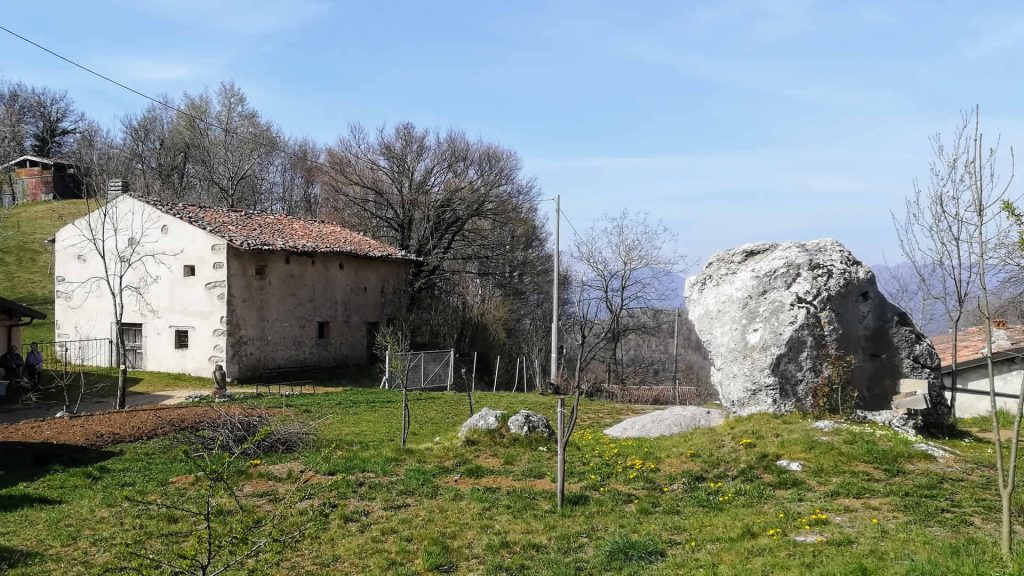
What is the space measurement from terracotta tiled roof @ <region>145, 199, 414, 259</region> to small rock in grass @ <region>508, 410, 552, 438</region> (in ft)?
47.6

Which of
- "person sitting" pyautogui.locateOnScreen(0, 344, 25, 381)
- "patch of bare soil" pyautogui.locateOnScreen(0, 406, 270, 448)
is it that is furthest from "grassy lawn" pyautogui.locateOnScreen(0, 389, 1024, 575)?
"person sitting" pyautogui.locateOnScreen(0, 344, 25, 381)

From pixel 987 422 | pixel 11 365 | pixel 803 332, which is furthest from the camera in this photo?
pixel 11 365

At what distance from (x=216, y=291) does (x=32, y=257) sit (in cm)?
2450

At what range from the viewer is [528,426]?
13320 mm

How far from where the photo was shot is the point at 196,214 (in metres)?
26.8

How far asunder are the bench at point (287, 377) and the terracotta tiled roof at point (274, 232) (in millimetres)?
4234

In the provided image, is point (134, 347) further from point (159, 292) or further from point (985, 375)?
point (985, 375)

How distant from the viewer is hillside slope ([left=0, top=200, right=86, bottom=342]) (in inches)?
1401

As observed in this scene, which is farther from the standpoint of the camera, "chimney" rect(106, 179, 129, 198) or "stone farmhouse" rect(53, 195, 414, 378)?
"chimney" rect(106, 179, 129, 198)

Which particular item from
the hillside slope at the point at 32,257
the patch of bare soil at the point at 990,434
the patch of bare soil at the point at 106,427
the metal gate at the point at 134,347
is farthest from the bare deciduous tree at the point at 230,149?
the patch of bare soil at the point at 990,434

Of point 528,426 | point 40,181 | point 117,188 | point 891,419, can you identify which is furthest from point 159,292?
point 40,181

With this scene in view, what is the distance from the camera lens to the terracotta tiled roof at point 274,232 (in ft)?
82.8

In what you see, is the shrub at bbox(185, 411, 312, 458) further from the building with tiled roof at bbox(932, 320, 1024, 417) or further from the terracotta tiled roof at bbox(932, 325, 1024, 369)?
the building with tiled roof at bbox(932, 320, 1024, 417)

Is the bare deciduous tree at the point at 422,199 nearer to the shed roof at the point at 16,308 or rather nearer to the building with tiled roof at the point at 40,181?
the shed roof at the point at 16,308
